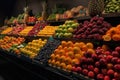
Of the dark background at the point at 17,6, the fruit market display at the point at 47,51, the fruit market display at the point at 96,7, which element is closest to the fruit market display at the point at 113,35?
the fruit market display at the point at 96,7

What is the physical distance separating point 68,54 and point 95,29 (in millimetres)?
592

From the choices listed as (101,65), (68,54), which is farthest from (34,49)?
(101,65)

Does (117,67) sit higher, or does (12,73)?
(117,67)

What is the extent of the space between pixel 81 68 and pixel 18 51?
10.4ft

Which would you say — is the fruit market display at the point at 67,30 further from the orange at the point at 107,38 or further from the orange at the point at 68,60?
the orange at the point at 107,38

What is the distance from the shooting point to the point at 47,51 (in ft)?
14.2

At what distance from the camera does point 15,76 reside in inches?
245

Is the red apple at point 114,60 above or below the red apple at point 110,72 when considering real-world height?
above

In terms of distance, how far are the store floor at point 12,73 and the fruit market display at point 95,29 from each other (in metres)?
1.94

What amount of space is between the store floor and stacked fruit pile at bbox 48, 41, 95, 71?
146 centimetres

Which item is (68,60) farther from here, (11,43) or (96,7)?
(11,43)

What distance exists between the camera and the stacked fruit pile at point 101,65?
102 inches

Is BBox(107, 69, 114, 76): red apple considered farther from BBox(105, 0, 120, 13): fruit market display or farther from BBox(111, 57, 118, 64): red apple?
BBox(105, 0, 120, 13): fruit market display

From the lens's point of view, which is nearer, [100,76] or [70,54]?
[100,76]
